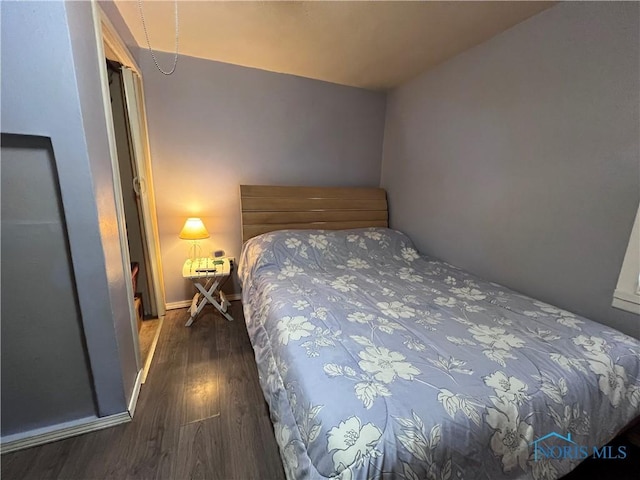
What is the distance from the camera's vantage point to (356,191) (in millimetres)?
2949

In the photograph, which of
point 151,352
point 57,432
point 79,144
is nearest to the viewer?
point 79,144

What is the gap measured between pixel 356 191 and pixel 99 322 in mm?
2377

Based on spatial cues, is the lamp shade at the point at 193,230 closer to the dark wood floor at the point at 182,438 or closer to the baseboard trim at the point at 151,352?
the baseboard trim at the point at 151,352

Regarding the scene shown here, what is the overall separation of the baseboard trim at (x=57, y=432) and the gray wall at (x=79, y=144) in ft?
0.10

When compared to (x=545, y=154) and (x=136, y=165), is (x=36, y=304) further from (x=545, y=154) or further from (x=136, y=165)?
(x=545, y=154)

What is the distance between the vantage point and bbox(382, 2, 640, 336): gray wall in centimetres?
138

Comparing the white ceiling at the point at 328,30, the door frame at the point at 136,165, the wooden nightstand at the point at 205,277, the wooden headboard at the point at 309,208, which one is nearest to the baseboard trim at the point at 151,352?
the door frame at the point at 136,165

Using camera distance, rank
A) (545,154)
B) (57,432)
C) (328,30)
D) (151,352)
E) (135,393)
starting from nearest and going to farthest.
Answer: (57,432)
(135,393)
(545,154)
(328,30)
(151,352)

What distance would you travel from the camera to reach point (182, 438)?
1.36m

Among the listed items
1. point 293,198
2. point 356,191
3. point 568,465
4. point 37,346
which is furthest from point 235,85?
point 568,465

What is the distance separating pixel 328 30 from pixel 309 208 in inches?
56.6

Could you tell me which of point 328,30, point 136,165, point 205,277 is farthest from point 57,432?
point 328,30

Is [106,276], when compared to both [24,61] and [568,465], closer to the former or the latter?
[24,61]

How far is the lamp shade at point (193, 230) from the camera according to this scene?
235cm
